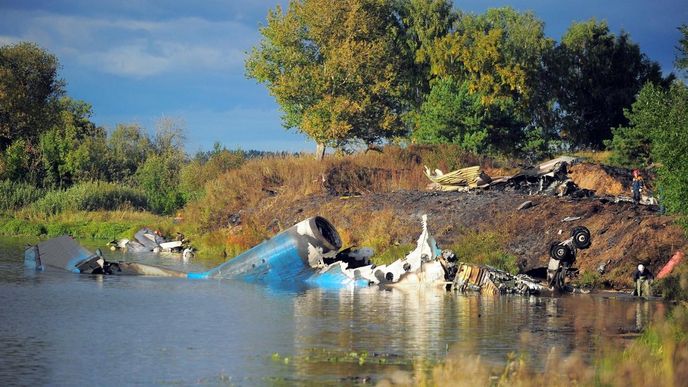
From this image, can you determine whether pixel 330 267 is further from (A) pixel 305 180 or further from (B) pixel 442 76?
(B) pixel 442 76

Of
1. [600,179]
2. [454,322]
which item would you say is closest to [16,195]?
[600,179]

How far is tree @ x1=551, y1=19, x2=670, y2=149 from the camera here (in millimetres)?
91000

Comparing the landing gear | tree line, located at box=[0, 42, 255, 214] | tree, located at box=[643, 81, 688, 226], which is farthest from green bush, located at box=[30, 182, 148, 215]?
tree, located at box=[643, 81, 688, 226]

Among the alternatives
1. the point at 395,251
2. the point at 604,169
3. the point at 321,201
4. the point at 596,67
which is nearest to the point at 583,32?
the point at 596,67

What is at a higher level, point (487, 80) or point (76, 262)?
point (487, 80)

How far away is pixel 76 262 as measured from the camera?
105 feet

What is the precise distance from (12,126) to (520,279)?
69430 mm

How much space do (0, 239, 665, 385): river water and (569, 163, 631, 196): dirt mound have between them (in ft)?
67.3

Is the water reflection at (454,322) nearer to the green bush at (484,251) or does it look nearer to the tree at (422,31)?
the green bush at (484,251)

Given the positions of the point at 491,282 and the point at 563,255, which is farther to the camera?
the point at 563,255

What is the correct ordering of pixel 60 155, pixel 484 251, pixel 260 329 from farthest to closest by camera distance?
pixel 60 155
pixel 484 251
pixel 260 329

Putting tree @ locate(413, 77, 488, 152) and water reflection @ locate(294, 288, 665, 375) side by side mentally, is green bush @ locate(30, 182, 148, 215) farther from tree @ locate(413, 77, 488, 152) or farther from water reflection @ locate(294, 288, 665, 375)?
water reflection @ locate(294, 288, 665, 375)

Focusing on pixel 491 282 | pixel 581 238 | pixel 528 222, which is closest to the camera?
pixel 491 282

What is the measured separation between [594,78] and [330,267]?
226 ft
